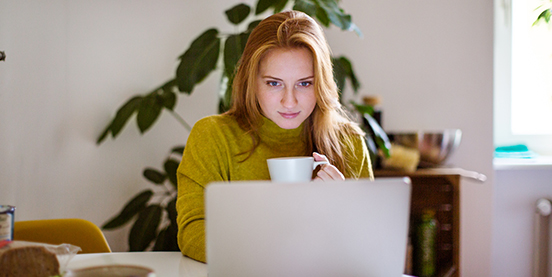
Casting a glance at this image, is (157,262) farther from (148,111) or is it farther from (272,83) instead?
(148,111)

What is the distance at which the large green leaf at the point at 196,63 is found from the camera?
5.90 feet

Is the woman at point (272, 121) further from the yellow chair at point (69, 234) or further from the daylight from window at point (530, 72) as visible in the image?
the daylight from window at point (530, 72)

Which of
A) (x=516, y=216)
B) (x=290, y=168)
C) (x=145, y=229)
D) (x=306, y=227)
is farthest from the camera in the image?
(x=516, y=216)

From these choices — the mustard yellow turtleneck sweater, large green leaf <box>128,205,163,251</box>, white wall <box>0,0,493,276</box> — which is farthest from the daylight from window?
large green leaf <box>128,205,163,251</box>

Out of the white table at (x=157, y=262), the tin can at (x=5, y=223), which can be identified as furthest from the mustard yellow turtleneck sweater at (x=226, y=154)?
the tin can at (x=5, y=223)

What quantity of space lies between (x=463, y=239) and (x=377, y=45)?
3.67 ft

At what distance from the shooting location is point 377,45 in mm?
2475

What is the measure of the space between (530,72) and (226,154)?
6.86 feet

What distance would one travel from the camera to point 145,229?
192 cm

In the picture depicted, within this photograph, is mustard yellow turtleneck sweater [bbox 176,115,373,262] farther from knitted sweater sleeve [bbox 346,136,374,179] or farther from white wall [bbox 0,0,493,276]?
white wall [bbox 0,0,493,276]

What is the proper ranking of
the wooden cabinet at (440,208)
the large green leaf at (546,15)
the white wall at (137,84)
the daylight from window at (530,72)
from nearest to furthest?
the large green leaf at (546,15) < the white wall at (137,84) < the wooden cabinet at (440,208) < the daylight from window at (530,72)

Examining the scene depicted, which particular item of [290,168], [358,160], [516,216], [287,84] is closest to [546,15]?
[358,160]

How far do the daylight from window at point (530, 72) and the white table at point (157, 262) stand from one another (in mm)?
2260

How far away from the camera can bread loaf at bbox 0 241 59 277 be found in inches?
26.1
